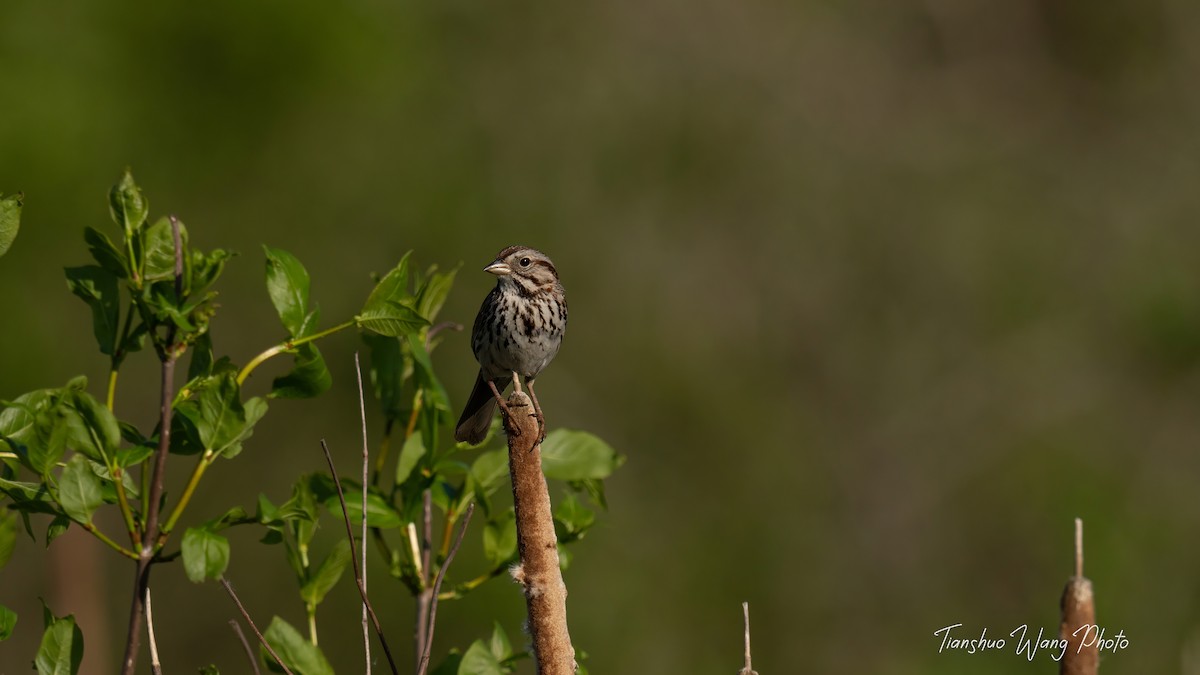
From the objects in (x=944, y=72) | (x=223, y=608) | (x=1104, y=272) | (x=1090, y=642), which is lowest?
(x=1090, y=642)

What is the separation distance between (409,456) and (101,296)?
715 millimetres

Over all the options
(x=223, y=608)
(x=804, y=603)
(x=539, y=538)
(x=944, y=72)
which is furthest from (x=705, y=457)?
(x=539, y=538)

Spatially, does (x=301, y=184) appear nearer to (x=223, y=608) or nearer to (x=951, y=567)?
(x=223, y=608)

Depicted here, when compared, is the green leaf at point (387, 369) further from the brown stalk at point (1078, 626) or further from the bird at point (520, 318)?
the bird at point (520, 318)

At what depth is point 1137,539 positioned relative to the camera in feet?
34.4

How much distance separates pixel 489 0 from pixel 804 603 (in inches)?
224

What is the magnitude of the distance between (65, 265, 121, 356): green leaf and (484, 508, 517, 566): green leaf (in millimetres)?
873

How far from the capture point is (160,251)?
7.45ft

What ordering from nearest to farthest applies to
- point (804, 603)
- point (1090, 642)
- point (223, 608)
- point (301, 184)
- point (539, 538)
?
point (1090, 642) → point (539, 538) → point (223, 608) → point (301, 184) → point (804, 603)

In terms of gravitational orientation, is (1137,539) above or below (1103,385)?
below

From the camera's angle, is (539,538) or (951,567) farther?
(951,567)

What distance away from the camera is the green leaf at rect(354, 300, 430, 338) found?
7.79ft

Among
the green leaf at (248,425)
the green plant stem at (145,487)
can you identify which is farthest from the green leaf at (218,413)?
the green plant stem at (145,487)

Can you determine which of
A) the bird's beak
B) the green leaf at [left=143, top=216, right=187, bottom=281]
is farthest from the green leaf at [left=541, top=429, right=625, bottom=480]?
the bird's beak
